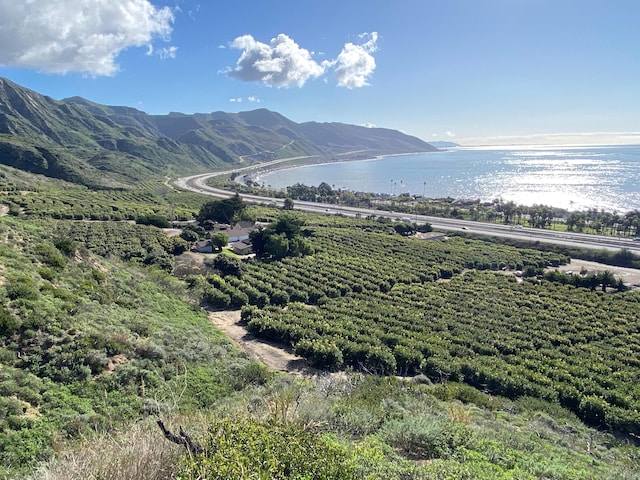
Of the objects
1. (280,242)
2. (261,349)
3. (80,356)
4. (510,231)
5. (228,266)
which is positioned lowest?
(261,349)

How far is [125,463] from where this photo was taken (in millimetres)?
5082

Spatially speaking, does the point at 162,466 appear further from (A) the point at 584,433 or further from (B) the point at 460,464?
(A) the point at 584,433

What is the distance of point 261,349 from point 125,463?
15.2 metres

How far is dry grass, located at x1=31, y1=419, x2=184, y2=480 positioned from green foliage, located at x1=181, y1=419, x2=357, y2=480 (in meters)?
0.55

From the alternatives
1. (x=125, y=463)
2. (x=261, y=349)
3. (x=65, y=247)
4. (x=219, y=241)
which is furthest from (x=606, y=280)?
(x=65, y=247)

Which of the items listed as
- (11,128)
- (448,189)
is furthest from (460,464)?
(11,128)

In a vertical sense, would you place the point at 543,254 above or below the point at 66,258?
below

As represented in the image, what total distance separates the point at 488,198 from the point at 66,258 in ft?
444

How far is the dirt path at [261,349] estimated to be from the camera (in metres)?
17.8

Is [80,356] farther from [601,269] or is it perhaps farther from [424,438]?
[601,269]

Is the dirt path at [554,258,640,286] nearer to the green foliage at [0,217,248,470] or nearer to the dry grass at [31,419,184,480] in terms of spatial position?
the green foliage at [0,217,248,470]

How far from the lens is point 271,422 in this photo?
6375mm

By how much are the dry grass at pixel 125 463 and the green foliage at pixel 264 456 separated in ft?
1.80

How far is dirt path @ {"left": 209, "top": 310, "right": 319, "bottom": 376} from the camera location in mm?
17812
